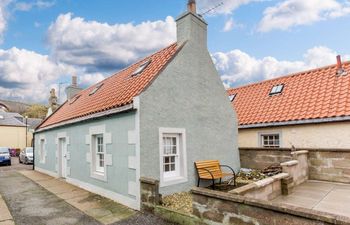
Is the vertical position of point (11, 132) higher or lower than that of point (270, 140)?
higher

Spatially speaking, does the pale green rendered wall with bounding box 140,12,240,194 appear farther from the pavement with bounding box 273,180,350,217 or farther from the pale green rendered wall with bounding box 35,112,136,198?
the pavement with bounding box 273,180,350,217

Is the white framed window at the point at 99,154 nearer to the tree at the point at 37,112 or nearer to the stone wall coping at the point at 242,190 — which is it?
the stone wall coping at the point at 242,190

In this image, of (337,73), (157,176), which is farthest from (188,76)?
(337,73)

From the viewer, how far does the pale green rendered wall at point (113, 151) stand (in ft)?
26.3

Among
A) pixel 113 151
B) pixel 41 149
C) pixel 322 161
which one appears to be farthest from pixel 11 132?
pixel 322 161

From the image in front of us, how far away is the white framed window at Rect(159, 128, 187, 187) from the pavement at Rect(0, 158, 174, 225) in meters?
1.92

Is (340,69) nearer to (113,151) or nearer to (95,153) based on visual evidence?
(113,151)

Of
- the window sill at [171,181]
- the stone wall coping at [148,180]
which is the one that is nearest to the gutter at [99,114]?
the stone wall coping at [148,180]

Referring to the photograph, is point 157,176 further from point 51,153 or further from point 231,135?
point 51,153

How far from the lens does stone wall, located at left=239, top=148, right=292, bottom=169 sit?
1107 cm

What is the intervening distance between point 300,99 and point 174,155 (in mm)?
8455

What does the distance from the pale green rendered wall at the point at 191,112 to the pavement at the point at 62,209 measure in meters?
Answer: 1.44

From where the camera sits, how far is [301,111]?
12352 mm

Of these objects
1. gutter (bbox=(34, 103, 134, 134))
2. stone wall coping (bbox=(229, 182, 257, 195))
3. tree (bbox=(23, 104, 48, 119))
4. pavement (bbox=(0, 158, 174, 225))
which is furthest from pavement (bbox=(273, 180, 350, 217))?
tree (bbox=(23, 104, 48, 119))
